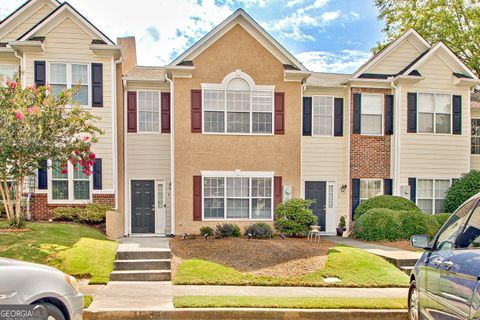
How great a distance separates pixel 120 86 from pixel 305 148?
25.8 ft

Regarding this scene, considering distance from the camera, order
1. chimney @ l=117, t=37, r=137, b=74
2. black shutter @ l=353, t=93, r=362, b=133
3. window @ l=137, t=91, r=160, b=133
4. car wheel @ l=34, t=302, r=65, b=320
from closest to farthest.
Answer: car wheel @ l=34, t=302, r=65, b=320 < window @ l=137, t=91, r=160, b=133 < black shutter @ l=353, t=93, r=362, b=133 < chimney @ l=117, t=37, r=137, b=74

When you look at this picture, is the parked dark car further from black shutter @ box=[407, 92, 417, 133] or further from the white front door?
black shutter @ box=[407, 92, 417, 133]

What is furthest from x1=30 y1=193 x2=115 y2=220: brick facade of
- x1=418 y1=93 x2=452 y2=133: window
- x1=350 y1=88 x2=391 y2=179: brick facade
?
x1=418 y1=93 x2=452 y2=133: window

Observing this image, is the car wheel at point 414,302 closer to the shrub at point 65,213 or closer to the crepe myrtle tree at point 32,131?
the crepe myrtle tree at point 32,131

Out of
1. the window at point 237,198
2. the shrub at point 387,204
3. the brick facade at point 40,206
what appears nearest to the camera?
the brick facade at point 40,206

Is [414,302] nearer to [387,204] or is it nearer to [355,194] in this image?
[387,204]

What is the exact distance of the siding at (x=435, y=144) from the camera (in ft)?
61.1

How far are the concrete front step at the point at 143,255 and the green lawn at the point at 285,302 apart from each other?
11.4 feet

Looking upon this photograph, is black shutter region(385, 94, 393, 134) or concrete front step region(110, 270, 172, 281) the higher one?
black shutter region(385, 94, 393, 134)

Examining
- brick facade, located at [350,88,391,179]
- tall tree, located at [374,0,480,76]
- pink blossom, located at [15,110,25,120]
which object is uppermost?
tall tree, located at [374,0,480,76]

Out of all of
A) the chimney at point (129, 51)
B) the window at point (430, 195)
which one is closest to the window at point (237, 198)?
the chimney at point (129, 51)

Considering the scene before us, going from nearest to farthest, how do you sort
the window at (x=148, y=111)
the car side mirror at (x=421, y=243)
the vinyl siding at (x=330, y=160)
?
1. the car side mirror at (x=421, y=243)
2. the window at (x=148, y=111)
3. the vinyl siding at (x=330, y=160)

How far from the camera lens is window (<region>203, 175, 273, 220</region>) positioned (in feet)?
55.4

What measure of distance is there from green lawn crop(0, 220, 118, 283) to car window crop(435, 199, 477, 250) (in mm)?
7527
